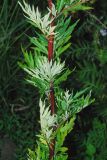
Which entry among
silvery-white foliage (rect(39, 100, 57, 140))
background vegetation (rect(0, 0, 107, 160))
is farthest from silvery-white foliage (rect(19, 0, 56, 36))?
background vegetation (rect(0, 0, 107, 160))

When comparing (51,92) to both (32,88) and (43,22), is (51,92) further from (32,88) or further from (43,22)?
(32,88)

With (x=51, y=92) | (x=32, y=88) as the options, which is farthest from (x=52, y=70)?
(x=32, y=88)

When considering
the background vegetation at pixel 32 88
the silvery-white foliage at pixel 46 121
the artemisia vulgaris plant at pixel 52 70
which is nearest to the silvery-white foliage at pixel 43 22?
the artemisia vulgaris plant at pixel 52 70

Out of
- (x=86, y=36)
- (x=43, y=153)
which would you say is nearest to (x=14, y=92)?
(x=86, y=36)

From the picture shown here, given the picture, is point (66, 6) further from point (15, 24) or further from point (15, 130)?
point (15, 130)

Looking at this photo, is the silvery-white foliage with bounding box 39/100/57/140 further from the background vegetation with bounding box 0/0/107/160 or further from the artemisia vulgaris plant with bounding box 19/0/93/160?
the background vegetation with bounding box 0/0/107/160

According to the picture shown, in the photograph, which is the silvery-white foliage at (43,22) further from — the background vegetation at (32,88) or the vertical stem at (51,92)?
the background vegetation at (32,88)
